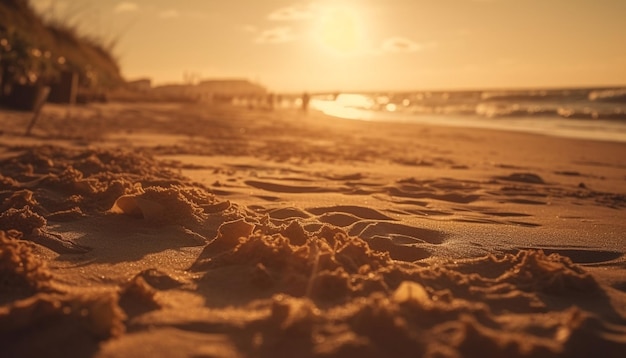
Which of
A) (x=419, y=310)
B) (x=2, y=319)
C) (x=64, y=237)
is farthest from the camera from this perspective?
(x=64, y=237)

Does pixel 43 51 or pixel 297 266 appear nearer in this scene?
pixel 297 266

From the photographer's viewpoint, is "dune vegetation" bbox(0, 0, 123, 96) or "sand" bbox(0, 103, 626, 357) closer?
"sand" bbox(0, 103, 626, 357)

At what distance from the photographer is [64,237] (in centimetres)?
230

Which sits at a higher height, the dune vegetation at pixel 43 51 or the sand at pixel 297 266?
the dune vegetation at pixel 43 51

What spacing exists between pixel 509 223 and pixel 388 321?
1872 mm

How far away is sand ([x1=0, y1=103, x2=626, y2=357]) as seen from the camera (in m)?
1.38

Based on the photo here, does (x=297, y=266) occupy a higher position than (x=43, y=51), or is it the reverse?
(x=43, y=51)

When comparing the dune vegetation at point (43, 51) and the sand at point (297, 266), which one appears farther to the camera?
the dune vegetation at point (43, 51)

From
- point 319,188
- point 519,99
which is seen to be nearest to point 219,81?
point 519,99

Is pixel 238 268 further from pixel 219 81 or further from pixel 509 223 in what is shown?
pixel 219 81

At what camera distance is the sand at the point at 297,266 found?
1381 mm

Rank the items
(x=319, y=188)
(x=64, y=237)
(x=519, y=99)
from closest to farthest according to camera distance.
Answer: (x=64, y=237)
(x=319, y=188)
(x=519, y=99)

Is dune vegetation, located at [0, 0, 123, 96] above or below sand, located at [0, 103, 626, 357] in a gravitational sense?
above

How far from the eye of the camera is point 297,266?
192 cm
